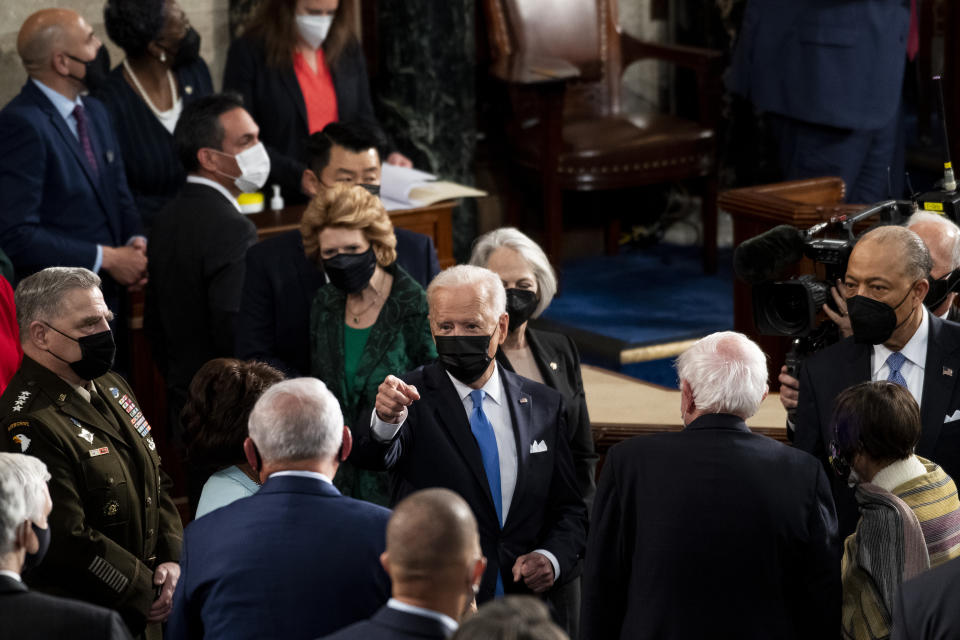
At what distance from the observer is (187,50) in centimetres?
548

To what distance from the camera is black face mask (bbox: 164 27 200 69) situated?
5.45 m

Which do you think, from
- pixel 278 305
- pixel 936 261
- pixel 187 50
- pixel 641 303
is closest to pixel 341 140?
pixel 278 305

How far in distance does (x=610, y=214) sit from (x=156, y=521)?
4958 mm

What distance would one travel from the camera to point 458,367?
3209mm

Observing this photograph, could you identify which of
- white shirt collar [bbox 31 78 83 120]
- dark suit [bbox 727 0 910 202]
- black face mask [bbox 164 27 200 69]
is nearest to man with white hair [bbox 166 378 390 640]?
white shirt collar [bbox 31 78 83 120]

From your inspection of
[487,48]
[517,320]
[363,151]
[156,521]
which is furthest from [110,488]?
[487,48]

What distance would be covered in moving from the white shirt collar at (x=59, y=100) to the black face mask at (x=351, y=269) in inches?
63.5

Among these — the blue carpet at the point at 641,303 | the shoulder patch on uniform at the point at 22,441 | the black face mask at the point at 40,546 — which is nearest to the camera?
the black face mask at the point at 40,546

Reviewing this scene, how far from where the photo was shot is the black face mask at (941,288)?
3625mm

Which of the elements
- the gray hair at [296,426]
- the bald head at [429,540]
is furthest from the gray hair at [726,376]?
the bald head at [429,540]

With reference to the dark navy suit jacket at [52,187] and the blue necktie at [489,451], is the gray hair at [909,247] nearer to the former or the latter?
the blue necktie at [489,451]

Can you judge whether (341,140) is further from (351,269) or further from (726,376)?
(726,376)

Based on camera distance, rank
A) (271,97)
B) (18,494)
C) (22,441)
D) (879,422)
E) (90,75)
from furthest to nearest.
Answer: (271,97), (90,75), (22,441), (879,422), (18,494)

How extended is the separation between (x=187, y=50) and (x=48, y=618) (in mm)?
3586
